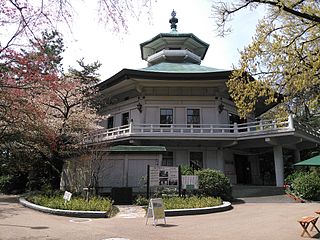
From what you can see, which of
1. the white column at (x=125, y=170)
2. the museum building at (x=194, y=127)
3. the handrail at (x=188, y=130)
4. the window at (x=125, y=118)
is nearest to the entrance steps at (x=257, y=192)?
the museum building at (x=194, y=127)

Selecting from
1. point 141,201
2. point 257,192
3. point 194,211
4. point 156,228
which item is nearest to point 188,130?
point 257,192

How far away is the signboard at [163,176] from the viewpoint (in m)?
14.8

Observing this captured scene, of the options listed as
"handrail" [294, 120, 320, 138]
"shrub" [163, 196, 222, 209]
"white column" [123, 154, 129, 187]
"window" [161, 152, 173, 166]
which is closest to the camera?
"shrub" [163, 196, 222, 209]

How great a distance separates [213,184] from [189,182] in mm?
1721

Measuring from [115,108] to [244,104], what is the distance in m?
20.3

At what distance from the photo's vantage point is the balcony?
855 inches

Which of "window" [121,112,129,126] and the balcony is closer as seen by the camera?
the balcony

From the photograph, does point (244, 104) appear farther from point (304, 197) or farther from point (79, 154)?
point (79, 154)

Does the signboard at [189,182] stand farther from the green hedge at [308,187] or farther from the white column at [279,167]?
the white column at [279,167]

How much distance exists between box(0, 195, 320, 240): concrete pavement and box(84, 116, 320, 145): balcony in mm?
10546

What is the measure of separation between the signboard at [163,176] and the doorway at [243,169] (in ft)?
46.1

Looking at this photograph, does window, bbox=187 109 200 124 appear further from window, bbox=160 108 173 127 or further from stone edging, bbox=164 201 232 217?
stone edging, bbox=164 201 232 217

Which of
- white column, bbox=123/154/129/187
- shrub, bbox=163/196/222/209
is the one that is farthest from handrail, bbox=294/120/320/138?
white column, bbox=123/154/129/187

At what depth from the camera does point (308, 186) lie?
17250 millimetres
